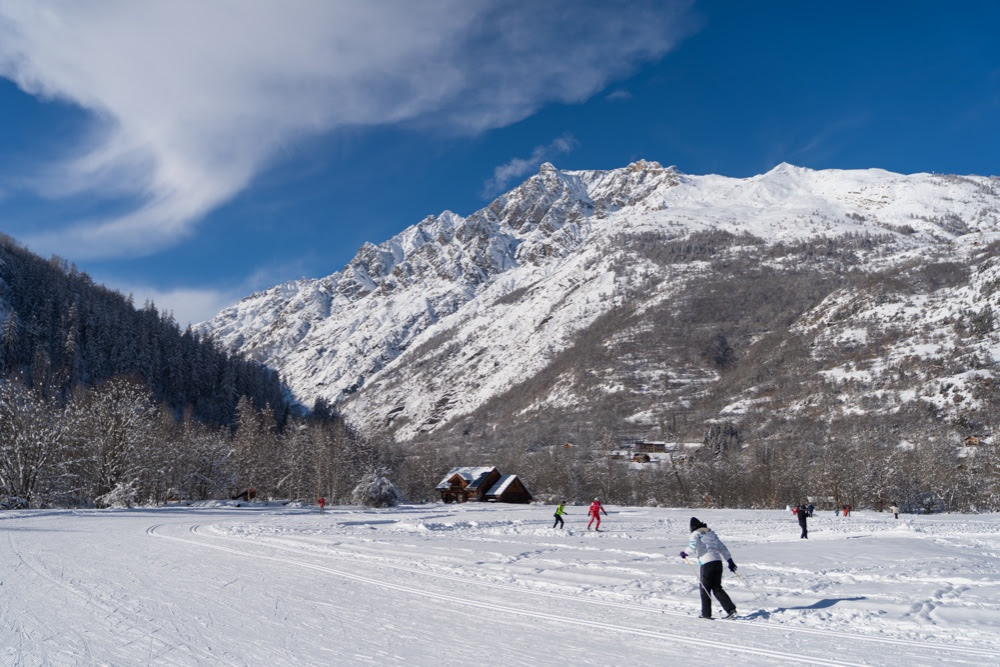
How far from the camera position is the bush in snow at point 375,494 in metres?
60.0

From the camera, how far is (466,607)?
11.3 meters

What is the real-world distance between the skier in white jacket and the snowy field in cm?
45

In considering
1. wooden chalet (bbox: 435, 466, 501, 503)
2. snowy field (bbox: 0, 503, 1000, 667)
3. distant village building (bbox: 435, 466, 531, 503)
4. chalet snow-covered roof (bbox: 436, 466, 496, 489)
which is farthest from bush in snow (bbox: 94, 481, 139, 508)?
chalet snow-covered roof (bbox: 436, 466, 496, 489)

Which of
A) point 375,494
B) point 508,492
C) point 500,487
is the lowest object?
point 508,492

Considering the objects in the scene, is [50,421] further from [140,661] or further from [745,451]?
[745,451]

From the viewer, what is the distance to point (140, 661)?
735 cm

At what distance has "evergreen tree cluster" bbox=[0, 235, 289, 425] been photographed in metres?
108

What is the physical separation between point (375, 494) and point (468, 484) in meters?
39.3

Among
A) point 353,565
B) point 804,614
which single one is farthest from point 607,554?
point 804,614

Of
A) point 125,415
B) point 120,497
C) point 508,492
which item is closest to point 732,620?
point 120,497

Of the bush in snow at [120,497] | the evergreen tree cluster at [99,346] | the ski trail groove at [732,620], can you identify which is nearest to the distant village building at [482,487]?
the evergreen tree cluster at [99,346]

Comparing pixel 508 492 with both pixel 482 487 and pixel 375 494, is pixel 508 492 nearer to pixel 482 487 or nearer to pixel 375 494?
pixel 482 487

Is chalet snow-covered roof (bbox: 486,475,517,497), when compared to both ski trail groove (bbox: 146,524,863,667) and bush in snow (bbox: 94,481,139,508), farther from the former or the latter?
ski trail groove (bbox: 146,524,863,667)

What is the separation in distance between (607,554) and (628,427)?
159 metres
